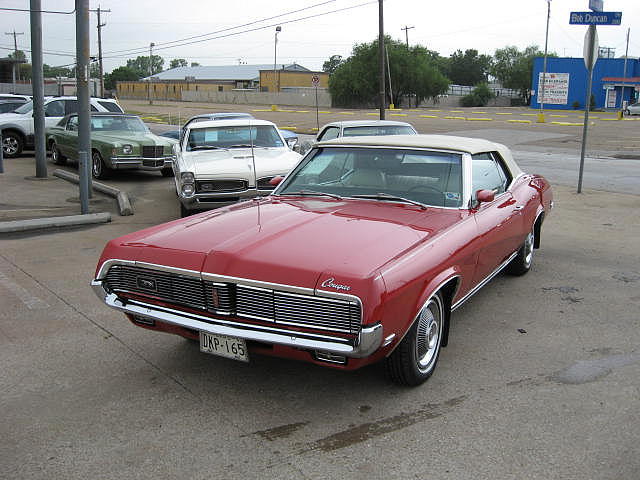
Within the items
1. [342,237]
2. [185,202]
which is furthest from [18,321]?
[185,202]

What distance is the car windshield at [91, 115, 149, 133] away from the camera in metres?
14.9

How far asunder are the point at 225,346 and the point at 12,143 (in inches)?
675

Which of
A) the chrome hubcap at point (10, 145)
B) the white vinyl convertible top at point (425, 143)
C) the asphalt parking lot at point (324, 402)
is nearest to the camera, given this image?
the asphalt parking lot at point (324, 402)

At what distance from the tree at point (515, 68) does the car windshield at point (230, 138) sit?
83.3 m

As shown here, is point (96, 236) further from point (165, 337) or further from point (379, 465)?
point (379, 465)

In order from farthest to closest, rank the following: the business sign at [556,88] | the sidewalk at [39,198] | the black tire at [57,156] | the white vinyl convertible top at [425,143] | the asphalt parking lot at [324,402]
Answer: the business sign at [556,88], the black tire at [57,156], the sidewalk at [39,198], the white vinyl convertible top at [425,143], the asphalt parking lot at [324,402]

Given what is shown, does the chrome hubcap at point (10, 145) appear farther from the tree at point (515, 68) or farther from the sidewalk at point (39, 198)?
the tree at point (515, 68)

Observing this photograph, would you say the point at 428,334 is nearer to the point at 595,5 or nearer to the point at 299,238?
the point at 299,238

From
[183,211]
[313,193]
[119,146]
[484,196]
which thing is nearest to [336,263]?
[313,193]

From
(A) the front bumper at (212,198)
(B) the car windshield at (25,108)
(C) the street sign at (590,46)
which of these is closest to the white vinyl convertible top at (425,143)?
(A) the front bumper at (212,198)

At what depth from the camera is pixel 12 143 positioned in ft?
60.9

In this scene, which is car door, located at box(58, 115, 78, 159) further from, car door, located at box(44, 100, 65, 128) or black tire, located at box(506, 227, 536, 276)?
black tire, located at box(506, 227, 536, 276)

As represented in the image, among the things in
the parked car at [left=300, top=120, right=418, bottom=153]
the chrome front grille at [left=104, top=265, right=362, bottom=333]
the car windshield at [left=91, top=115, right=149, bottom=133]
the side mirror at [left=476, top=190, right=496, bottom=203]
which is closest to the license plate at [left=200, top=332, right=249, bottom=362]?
the chrome front grille at [left=104, top=265, right=362, bottom=333]

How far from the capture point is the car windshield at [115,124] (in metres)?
14.9
